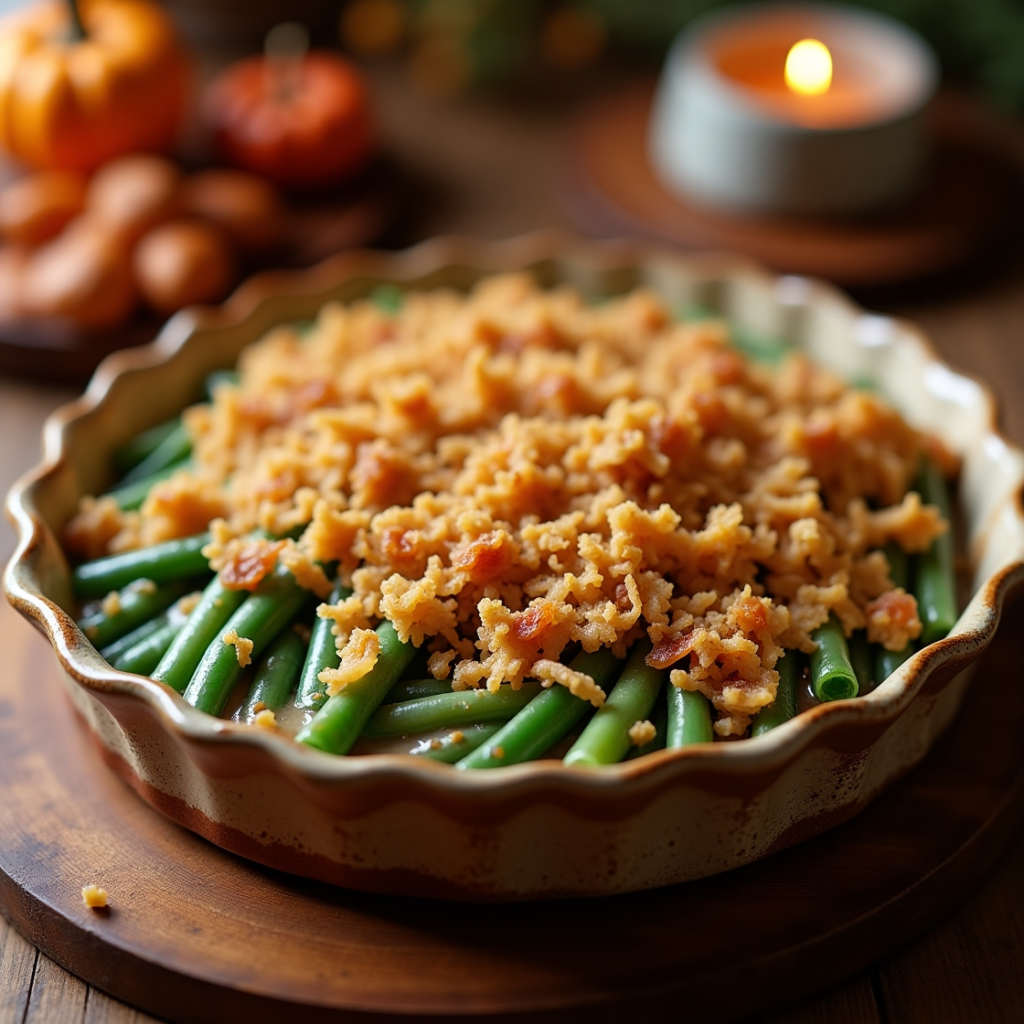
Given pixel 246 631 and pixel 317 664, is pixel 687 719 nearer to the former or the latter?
pixel 317 664

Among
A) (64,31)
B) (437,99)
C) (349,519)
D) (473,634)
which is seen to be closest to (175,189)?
(64,31)

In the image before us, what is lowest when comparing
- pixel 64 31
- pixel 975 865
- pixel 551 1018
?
pixel 975 865

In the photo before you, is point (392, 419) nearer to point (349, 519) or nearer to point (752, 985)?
point (349, 519)

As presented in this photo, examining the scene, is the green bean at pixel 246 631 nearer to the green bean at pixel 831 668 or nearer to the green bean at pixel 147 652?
the green bean at pixel 147 652

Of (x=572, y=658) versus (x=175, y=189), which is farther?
(x=175, y=189)

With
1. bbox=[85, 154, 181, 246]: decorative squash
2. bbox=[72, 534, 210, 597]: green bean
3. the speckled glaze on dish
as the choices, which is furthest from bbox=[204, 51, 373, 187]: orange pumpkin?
bbox=[72, 534, 210, 597]: green bean

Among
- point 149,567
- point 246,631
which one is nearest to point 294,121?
point 149,567
